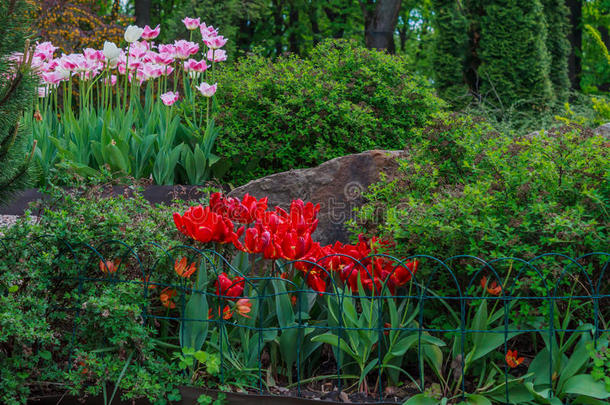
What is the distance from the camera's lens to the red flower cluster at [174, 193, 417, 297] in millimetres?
2664

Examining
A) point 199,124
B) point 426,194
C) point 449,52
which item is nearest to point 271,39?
point 449,52

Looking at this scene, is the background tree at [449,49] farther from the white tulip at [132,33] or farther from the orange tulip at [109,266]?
the orange tulip at [109,266]

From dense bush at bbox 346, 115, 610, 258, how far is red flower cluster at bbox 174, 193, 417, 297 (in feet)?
0.60

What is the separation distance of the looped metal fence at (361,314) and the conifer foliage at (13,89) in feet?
1.13

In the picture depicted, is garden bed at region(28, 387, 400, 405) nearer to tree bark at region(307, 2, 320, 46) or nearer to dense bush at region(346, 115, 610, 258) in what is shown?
dense bush at region(346, 115, 610, 258)

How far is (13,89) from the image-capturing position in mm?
2600

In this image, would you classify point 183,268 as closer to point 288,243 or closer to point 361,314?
point 288,243

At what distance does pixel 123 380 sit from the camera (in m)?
2.46

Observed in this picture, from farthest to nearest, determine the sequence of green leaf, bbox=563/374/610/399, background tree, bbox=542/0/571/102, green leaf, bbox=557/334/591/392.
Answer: background tree, bbox=542/0/571/102
green leaf, bbox=557/334/591/392
green leaf, bbox=563/374/610/399

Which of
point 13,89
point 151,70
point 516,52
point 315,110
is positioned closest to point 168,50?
point 151,70

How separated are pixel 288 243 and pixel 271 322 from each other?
1.53 feet

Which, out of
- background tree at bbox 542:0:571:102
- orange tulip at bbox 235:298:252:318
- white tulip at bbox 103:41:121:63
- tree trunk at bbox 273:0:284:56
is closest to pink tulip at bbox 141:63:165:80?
white tulip at bbox 103:41:121:63

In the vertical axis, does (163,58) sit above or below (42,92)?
above

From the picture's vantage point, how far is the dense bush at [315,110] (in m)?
4.99
